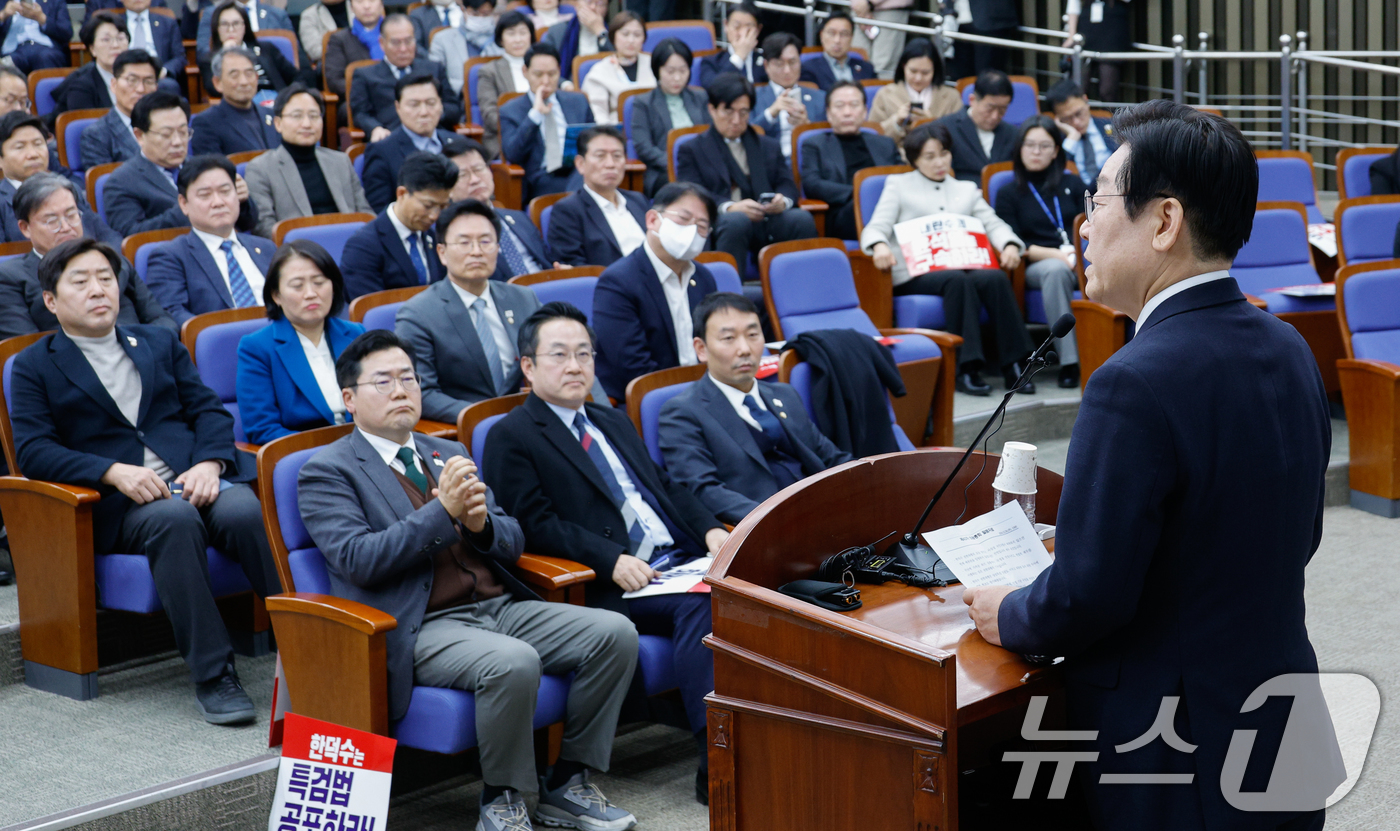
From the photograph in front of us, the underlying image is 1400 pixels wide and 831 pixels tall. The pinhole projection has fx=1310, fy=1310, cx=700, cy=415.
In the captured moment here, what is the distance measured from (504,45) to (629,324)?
299cm

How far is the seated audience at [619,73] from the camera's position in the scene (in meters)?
5.89

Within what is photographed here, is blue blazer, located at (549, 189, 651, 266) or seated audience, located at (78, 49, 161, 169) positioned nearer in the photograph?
blue blazer, located at (549, 189, 651, 266)

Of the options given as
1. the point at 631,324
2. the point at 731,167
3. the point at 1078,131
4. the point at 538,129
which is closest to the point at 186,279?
the point at 631,324

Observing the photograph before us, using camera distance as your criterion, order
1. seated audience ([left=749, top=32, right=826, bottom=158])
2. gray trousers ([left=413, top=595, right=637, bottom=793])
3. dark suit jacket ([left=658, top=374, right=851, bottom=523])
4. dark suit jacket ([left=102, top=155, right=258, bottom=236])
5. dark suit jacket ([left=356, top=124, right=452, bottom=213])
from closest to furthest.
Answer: gray trousers ([left=413, top=595, right=637, bottom=793]) < dark suit jacket ([left=658, top=374, right=851, bottom=523]) < dark suit jacket ([left=102, top=155, right=258, bottom=236]) < dark suit jacket ([left=356, top=124, right=452, bottom=213]) < seated audience ([left=749, top=32, right=826, bottom=158])

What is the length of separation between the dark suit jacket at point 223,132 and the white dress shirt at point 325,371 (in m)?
2.22

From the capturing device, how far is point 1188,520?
3.73 ft

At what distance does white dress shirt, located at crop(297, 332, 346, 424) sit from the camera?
9.96 feet

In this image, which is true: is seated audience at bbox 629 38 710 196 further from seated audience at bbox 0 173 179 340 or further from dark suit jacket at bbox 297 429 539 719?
dark suit jacket at bbox 297 429 539 719

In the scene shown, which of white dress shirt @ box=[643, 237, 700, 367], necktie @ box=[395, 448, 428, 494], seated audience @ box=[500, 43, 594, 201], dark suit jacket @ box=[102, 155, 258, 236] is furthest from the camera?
seated audience @ box=[500, 43, 594, 201]

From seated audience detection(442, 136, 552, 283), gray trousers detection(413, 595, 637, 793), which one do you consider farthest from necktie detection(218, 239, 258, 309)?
gray trousers detection(413, 595, 637, 793)

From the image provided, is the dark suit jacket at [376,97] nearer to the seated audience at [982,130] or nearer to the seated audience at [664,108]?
the seated audience at [664,108]

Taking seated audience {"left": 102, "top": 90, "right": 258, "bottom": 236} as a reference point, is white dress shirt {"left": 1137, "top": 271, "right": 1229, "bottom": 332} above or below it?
below

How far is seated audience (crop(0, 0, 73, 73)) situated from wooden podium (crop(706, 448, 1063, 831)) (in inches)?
227

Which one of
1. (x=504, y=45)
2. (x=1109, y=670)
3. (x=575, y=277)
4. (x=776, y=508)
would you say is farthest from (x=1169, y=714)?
(x=504, y=45)
